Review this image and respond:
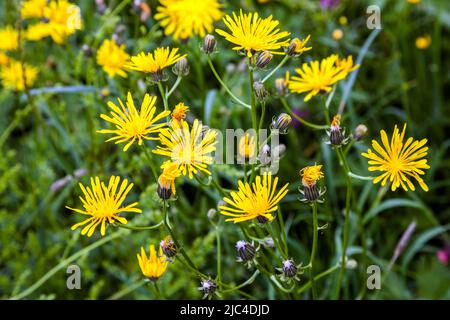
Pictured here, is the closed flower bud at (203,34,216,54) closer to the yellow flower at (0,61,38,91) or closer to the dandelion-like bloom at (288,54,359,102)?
the dandelion-like bloom at (288,54,359,102)

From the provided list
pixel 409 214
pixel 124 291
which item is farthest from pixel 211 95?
pixel 409 214

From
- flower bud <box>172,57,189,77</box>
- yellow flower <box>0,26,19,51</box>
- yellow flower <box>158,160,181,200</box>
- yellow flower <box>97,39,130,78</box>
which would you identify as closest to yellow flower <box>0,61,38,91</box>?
yellow flower <box>0,26,19,51</box>

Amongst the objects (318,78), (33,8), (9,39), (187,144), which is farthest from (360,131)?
(9,39)

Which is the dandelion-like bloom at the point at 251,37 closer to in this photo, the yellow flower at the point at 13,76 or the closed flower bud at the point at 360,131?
the closed flower bud at the point at 360,131

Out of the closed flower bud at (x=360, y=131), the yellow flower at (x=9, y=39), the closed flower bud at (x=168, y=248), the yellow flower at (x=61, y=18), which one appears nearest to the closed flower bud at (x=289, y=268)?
the closed flower bud at (x=168, y=248)
